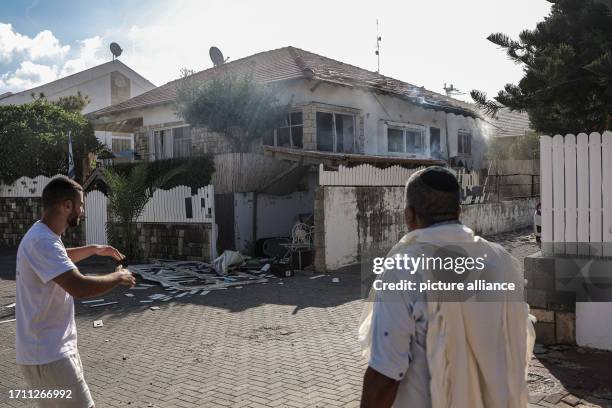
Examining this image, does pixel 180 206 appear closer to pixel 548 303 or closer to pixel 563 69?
pixel 548 303

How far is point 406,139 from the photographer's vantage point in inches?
769

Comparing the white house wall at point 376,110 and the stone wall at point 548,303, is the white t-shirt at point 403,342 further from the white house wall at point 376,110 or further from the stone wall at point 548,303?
the white house wall at point 376,110

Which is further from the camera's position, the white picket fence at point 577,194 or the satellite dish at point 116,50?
the satellite dish at point 116,50

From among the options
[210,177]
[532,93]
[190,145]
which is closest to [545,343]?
[532,93]

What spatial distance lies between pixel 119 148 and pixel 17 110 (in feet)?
32.2

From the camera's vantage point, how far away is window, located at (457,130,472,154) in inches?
894

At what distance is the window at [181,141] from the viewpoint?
738 inches

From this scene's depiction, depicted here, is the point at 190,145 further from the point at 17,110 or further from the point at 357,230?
the point at 357,230

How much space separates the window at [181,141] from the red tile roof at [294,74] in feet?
3.86

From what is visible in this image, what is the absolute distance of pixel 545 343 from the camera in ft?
18.7

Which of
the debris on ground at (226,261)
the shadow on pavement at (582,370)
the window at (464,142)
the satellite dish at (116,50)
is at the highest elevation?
the satellite dish at (116,50)

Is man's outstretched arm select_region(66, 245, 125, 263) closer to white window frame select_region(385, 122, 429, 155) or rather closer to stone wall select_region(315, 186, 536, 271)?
stone wall select_region(315, 186, 536, 271)

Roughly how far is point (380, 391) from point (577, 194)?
15.3ft

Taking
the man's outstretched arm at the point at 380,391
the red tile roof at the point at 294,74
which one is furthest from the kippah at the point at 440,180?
the red tile roof at the point at 294,74
